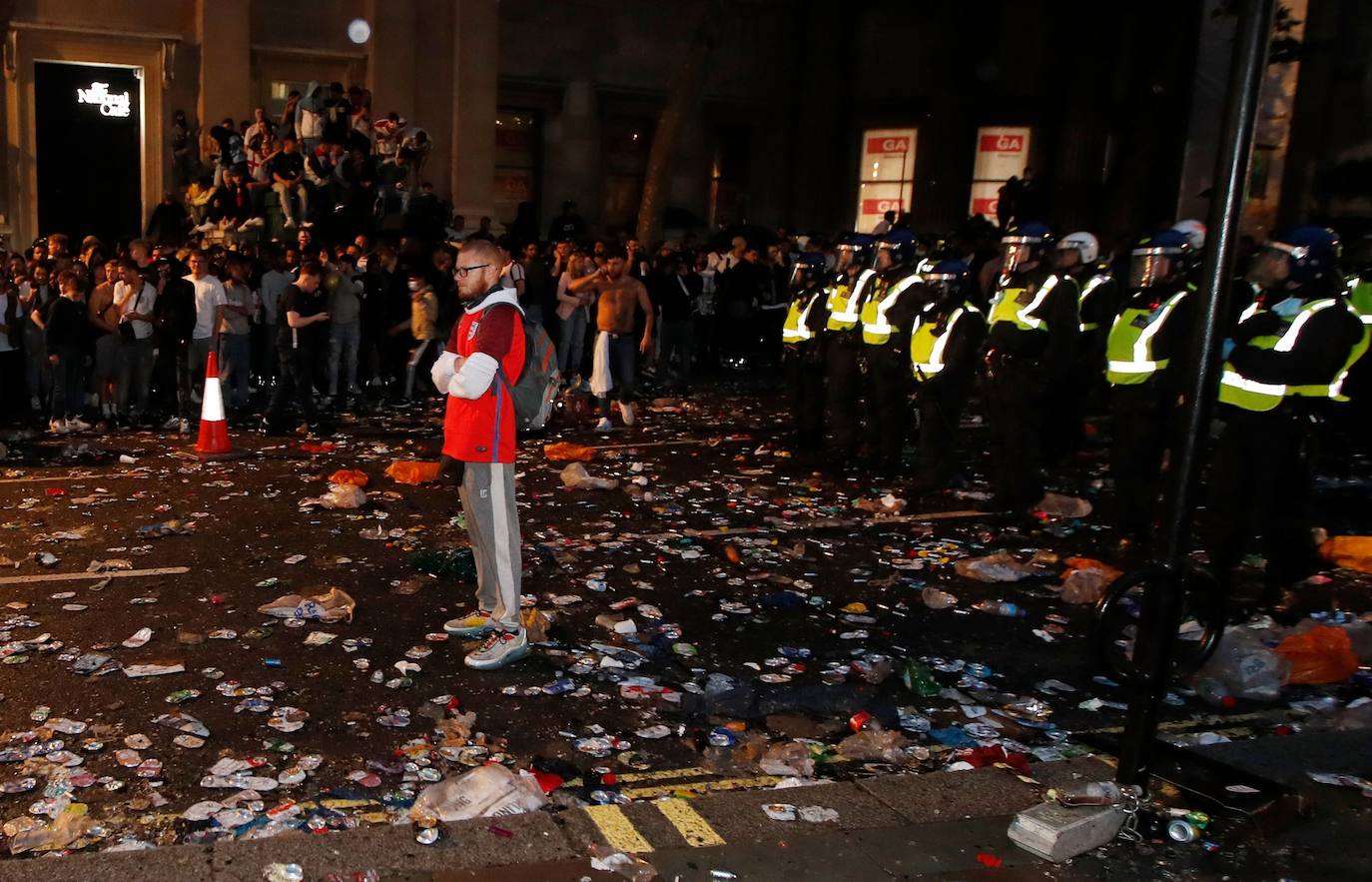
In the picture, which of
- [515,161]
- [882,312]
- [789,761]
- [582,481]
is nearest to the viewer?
[789,761]

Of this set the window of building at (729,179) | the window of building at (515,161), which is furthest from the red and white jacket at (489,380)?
the window of building at (729,179)

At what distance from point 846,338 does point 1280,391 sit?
15.2 feet

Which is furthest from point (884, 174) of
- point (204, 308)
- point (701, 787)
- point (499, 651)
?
Answer: point (701, 787)

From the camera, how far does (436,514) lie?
363 inches

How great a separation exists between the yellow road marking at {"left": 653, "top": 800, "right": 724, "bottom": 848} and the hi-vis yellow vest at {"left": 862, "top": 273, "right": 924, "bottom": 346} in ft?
→ 21.5

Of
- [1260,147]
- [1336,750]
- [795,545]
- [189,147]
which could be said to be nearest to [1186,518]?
[1336,750]

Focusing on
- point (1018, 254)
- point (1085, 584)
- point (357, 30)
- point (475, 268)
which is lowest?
point (1085, 584)

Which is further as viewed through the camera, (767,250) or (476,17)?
(476,17)

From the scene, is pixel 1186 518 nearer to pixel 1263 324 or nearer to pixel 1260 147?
pixel 1263 324

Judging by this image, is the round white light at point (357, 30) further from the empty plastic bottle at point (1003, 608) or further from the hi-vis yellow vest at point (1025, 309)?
the empty plastic bottle at point (1003, 608)

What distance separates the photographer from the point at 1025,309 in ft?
30.6

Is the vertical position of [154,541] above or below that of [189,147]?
below

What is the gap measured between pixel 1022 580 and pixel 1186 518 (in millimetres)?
3701

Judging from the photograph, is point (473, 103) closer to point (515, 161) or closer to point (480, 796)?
point (515, 161)
